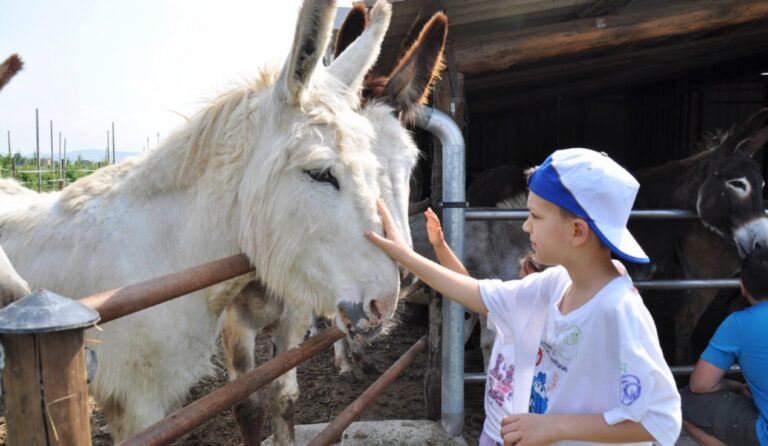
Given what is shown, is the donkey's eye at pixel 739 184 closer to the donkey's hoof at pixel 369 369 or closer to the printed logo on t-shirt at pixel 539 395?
the printed logo on t-shirt at pixel 539 395

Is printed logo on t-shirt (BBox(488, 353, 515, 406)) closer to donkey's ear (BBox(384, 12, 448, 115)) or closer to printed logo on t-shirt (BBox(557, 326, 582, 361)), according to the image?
printed logo on t-shirt (BBox(557, 326, 582, 361))

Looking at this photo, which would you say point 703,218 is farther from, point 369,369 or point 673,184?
point 369,369

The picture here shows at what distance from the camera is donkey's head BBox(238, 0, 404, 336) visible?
1.82m

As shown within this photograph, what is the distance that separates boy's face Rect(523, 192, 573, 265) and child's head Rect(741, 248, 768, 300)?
1.96 metres

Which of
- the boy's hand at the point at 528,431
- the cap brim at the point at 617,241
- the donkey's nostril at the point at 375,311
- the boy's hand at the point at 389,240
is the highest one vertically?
the cap brim at the point at 617,241

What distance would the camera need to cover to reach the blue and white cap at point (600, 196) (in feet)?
4.75

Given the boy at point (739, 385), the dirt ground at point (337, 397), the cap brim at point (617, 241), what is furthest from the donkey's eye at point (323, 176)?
the dirt ground at point (337, 397)

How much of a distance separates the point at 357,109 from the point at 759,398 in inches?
101

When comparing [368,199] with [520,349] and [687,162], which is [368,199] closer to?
[520,349]

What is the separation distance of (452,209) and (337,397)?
261 cm

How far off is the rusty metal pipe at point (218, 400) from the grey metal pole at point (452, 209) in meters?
0.93

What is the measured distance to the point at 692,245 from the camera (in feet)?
16.1

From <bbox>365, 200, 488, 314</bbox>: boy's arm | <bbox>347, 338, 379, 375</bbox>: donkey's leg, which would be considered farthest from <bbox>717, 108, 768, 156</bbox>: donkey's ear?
<bbox>347, 338, 379, 375</bbox>: donkey's leg

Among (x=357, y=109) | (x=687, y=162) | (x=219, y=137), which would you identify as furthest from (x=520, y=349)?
(x=687, y=162)
